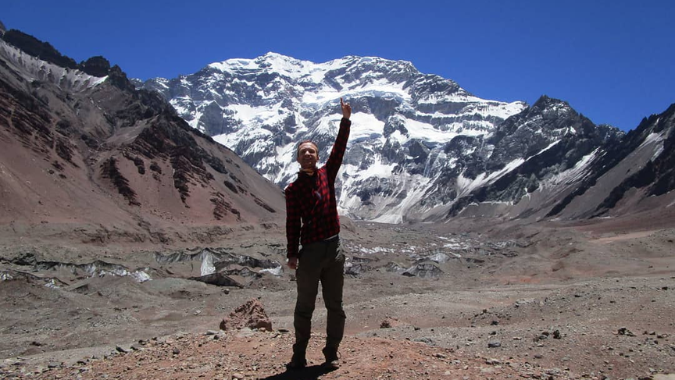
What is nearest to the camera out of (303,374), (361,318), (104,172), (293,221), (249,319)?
(303,374)

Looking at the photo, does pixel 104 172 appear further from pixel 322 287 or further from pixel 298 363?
pixel 322 287

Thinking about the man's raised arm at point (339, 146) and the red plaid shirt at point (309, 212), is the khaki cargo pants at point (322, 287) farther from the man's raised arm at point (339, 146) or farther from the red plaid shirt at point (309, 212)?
the man's raised arm at point (339, 146)

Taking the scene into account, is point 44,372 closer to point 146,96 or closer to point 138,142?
point 138,142

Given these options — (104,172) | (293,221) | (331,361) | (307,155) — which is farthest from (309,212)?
(104,172)

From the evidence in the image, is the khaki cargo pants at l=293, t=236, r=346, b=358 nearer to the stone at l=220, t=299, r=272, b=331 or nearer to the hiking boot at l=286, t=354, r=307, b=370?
the hiking boot at l=286, t=354, r=307, b=370

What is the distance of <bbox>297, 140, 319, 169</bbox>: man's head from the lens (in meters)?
7.00

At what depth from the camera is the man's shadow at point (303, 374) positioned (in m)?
6.68

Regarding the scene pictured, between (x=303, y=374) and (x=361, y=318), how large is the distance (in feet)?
49.9

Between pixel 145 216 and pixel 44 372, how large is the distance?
6727 centimetres

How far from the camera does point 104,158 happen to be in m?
85.2

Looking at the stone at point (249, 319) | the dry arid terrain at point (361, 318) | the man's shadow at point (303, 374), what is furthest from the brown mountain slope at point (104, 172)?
the man's shadow at point (303, 374)

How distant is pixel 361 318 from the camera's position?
71.0ft

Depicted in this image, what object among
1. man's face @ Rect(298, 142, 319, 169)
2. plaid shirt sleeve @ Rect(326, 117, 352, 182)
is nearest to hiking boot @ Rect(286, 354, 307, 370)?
plaid shirt sleeve @ Rect(326, 117, 352, 182)

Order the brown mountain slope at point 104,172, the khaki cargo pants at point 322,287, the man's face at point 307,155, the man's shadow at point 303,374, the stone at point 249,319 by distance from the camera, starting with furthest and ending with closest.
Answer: the brown mountain slope at point 104,172
the stone at point 249,319
the man's face at point 307,155
the khaki cargo pants at point 322,287
the man's shadow at point 303,374
